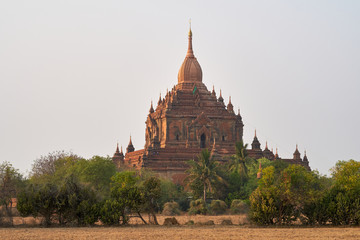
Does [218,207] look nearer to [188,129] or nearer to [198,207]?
[198,207]

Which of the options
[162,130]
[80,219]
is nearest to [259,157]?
[162,130]

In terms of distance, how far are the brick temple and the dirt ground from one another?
39101 millimetres

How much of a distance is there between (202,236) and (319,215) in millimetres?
9165

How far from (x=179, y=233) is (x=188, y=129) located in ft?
162

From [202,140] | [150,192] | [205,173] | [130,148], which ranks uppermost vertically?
[202,140]

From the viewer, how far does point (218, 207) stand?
6272cm

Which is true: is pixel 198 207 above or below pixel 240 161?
below

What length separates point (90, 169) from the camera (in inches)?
2517

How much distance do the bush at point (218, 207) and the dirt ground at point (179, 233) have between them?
1908 cm

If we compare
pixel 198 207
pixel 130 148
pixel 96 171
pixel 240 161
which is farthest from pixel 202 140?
pixel 198 207

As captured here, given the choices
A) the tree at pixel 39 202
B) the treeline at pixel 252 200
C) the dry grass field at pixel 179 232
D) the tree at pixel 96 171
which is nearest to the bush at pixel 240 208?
the tree at pixel 96 171

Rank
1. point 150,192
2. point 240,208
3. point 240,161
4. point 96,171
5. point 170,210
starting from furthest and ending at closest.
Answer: point 240,161, point 96,171, point 240,208, point 170,210, point 150,192

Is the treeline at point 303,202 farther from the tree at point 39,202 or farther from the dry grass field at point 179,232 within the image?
the tree at point 39,202

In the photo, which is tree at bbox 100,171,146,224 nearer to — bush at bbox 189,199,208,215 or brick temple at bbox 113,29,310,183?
bush at bbox 189,199,208,215
